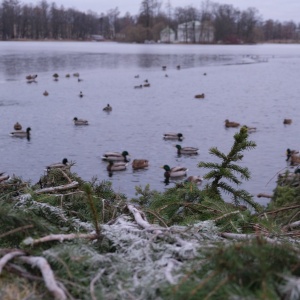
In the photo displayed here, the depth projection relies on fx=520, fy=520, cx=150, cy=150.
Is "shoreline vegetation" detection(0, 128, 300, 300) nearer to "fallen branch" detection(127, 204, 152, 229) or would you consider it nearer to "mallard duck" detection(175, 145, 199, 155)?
"fallen branch" detection(127, 204, 152, 229)

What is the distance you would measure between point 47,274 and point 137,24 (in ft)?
526

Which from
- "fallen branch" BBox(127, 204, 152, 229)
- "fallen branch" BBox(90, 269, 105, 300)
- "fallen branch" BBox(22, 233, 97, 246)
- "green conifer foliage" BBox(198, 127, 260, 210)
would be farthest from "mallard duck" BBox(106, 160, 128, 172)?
"fallen branch" BBox(90, 269, 105, 300)

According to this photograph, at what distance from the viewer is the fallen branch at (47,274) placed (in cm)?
183

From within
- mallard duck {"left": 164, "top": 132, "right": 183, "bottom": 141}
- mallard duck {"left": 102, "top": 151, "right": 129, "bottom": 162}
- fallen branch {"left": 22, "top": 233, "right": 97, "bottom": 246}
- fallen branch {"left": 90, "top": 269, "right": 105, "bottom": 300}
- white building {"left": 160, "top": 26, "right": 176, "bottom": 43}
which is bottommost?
mallard duck {"left": 102, "top": 151, "right": 129, "bottom": 162}

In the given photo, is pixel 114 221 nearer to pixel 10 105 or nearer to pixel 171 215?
pixel 171 215

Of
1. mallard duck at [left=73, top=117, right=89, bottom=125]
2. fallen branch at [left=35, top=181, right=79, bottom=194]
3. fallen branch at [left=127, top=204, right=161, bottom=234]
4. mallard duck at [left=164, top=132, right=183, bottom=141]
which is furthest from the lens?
mallard duck at [left=73, top=117, right=89, bottom=125]

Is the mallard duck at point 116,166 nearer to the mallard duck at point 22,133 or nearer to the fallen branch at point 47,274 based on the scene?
the mallard duck at point 22,133

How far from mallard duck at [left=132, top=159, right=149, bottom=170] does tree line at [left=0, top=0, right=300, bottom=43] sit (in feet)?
416

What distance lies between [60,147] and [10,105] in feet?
32.3

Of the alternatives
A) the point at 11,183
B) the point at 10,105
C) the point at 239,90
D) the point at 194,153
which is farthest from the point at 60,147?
the point at 239,90

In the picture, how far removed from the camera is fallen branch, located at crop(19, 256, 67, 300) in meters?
1.83

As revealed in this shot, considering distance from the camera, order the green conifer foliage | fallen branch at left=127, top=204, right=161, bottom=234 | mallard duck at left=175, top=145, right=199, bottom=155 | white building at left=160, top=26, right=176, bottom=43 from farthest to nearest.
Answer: white building at left=160, top=26, right=176, bottom=43
mallard duck at left=175, top=145, right=199, bottom=155
the green conifer foliage
fallen branch at left=127, top=204, right=161, bottom=234

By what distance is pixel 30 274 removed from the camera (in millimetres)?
2006

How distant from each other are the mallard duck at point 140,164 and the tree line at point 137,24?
416 feet
